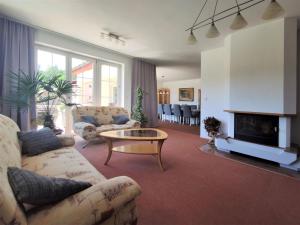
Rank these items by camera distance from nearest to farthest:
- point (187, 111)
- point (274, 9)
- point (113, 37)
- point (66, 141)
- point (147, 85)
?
1. point (274, 9)
2. point (66, 141)
3. point (113, 37)
4. point (147, 85)
5. point (187, 111)

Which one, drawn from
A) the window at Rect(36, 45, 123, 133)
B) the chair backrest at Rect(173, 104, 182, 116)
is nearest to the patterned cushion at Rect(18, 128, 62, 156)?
the window at Rect(36, 45, 123, 133)

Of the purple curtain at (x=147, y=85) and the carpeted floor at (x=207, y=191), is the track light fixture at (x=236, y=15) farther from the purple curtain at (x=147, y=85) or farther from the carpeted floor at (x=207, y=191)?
the purple curtain at (x=147, y=85)

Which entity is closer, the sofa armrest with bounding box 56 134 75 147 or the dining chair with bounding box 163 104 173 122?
the sofa armrest with bounding box 56 134 75 147

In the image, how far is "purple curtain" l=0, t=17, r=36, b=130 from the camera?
10.1 ft

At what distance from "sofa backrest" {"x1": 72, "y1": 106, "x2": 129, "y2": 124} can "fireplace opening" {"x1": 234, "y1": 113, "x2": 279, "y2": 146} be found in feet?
9.39

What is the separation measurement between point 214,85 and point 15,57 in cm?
447

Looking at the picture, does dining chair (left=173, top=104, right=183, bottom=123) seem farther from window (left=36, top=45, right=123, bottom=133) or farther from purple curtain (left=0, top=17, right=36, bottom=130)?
purple curtain (left=0, top=17, right=36, bottom=130)

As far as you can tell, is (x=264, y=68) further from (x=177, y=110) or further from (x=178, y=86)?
(x=178, y=86)

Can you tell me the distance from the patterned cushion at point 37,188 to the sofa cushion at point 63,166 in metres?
0.39

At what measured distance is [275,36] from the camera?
2.90 metres

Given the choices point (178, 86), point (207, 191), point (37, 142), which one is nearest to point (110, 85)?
point (37, 142)

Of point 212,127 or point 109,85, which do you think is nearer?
point 212,127

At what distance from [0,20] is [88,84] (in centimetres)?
214

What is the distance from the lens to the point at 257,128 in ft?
10.2
